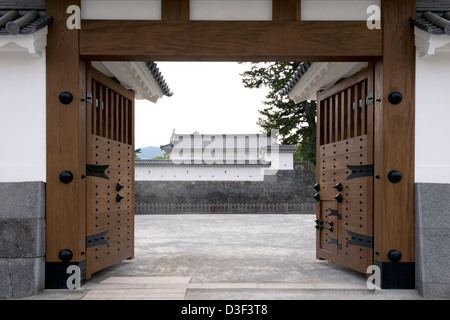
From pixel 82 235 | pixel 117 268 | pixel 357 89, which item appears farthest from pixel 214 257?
pixel 357 89

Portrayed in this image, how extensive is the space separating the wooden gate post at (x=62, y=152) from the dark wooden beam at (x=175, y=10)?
105 centimetres

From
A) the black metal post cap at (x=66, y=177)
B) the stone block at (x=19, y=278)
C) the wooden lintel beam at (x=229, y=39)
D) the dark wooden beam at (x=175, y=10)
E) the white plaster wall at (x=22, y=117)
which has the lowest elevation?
the stone block at (x=19, y=278)

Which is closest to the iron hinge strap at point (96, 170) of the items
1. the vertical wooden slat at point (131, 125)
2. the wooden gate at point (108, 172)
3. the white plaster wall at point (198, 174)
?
the wooden gate at point (108, 172)

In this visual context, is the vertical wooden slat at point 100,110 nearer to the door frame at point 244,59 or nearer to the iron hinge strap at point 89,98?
the iron hinge strap at point 89,98

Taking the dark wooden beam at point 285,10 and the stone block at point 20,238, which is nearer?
the stone block at point 20,238

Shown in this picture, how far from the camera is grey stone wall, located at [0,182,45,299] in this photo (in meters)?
3.98

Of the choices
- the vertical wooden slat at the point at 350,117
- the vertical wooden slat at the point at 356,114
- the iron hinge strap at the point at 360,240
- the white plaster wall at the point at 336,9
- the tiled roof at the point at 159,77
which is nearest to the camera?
the white plaster wall at the point at 336,9

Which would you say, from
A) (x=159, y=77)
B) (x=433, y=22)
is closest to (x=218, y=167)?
(x=159, y=77)

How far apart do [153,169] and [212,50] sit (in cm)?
1480

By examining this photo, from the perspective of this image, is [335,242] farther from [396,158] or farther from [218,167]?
[218,167]

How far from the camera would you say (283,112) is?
21.5 metres

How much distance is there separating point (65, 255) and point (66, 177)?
0.88 metres

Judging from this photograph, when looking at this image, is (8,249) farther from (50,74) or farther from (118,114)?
(118,114)

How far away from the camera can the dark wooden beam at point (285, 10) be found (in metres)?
4.35
